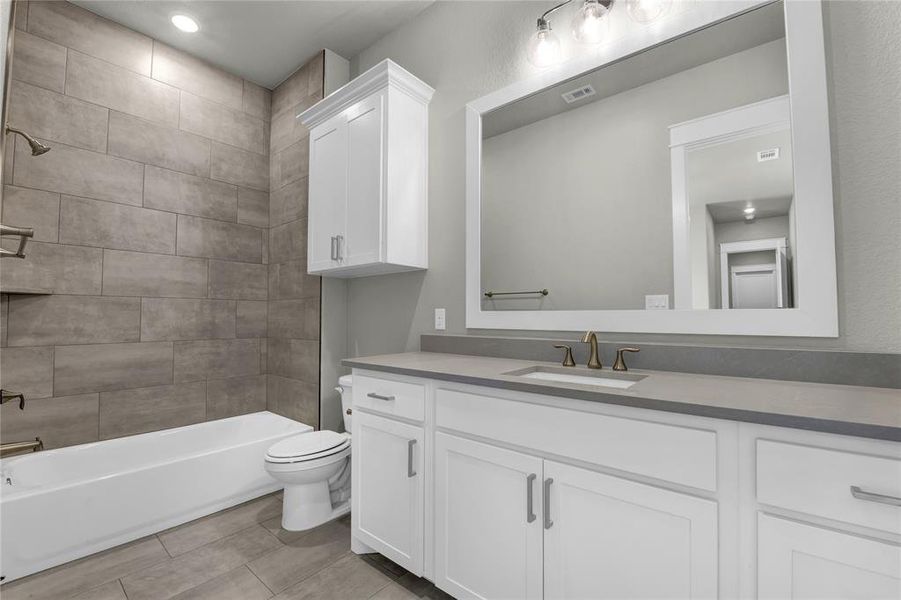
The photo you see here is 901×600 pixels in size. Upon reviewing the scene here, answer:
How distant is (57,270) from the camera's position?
7.45 ft

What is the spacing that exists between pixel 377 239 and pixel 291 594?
1608 millimetres

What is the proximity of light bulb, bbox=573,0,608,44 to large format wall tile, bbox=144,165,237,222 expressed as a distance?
102 inches

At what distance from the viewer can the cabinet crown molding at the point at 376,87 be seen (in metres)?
2.12

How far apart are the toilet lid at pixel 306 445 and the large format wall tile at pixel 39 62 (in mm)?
2413

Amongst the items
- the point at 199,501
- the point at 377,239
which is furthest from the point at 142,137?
the point at 199,501

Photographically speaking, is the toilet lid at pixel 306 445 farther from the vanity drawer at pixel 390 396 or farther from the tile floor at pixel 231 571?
the vanity drawer at pixel 390 396

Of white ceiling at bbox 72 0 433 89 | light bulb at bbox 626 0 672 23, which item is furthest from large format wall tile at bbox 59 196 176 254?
light bulb at bbox 626 0 672 23

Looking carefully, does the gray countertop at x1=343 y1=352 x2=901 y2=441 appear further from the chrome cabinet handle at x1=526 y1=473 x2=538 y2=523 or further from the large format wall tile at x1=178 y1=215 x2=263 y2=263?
the large format wall tile at x1=178 y1=215 x2=263 y2=263

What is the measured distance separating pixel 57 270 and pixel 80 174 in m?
0.58

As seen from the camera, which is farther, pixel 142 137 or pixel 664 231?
pixel 142 137

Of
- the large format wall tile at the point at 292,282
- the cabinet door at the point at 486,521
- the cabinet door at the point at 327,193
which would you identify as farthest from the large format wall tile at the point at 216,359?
the cabinet door at the point at 486,521

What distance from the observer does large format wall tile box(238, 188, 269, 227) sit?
3078mm

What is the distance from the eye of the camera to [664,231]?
153 cm

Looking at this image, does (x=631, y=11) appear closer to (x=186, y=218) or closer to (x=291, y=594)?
(x=291, y=594)
